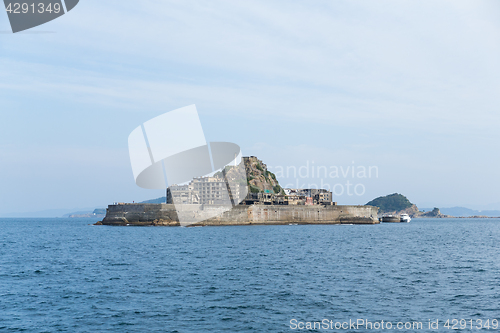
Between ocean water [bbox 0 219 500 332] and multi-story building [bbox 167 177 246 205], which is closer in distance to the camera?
ocean water [bbox 0 219 500 332]

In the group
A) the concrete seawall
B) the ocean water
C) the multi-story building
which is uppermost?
the multi-story building

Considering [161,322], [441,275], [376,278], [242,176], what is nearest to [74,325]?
[161,322]

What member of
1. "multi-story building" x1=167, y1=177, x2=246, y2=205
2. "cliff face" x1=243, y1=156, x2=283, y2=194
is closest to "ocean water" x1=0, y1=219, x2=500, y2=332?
"multi-story building" x1=167, y1=177, x2=246, y2=205

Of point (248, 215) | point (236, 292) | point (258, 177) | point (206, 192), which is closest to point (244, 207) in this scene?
point (248, 215)

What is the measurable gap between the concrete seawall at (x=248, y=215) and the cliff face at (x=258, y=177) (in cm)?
3440

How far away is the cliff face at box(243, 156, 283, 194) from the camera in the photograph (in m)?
159

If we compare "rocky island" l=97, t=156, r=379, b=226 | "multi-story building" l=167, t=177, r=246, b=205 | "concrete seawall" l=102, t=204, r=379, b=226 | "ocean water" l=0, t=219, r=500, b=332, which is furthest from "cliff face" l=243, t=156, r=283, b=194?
"ocean water" l=0, t=219, r=500, b=332

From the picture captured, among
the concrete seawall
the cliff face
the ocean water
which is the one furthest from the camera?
the cliff face

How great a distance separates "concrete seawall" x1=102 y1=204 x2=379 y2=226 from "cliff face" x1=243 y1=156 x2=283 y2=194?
3440cm

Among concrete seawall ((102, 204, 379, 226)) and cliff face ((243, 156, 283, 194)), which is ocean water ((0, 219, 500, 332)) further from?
cliff face ((243, 156, 283, 194))

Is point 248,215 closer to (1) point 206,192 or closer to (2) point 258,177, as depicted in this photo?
(1) point 206,192

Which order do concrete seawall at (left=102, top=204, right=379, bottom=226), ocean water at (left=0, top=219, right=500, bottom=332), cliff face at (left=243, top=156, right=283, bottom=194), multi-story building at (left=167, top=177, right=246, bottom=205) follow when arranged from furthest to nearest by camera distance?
cliff face at (left=243, top=156, right=283, bottom=194)
multi-story building at (left=167, top=177, right=246, bottom=205)
concrete seawall at (left=102, top=204, right=379, bottom=226)
ocean water at (left=0, top=219, right=500, bottom=332)

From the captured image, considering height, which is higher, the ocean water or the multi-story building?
the multi-story building

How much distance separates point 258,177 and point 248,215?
54149mm
